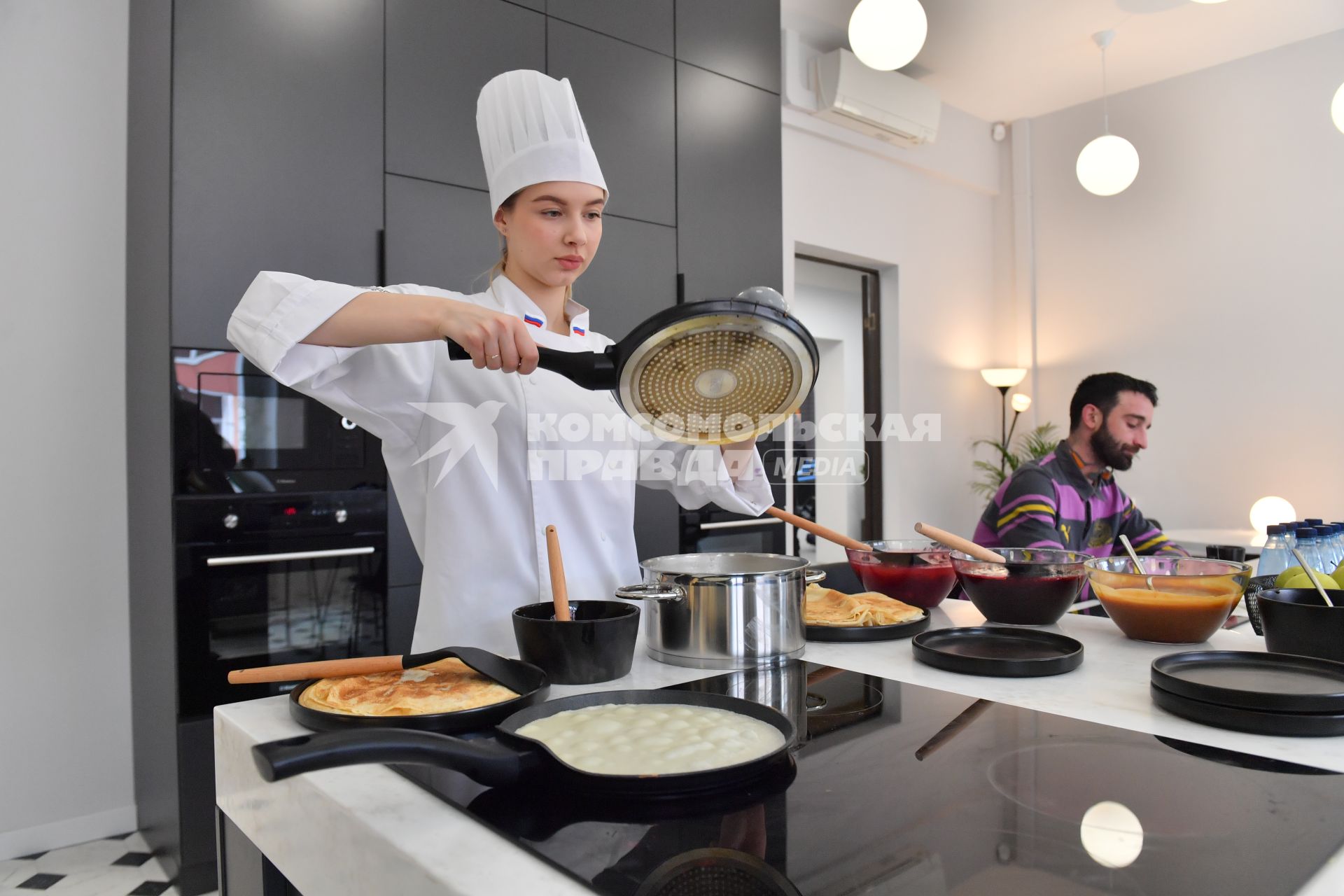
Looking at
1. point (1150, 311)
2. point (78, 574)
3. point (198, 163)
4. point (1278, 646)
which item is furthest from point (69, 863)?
point (1150, 311)

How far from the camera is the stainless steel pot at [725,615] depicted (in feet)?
3.36

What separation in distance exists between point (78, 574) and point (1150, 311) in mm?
4957

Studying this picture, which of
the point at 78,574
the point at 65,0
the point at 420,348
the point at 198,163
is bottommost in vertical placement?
the point at 78,574

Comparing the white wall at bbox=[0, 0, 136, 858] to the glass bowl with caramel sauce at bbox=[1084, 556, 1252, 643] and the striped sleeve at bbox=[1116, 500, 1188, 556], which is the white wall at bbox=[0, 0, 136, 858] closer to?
the glass bowl with caramel sauce at bbox=[1084, 556, 1252, 643]

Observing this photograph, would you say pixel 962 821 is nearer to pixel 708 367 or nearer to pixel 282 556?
pixel 708 367

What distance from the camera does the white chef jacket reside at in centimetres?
133

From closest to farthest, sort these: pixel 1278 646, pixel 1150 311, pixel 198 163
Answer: pixel 1278 646
pixel 198 163
pixel 1150 311

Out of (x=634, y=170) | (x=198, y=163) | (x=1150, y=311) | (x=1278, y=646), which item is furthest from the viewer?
(x=1150, y=311)

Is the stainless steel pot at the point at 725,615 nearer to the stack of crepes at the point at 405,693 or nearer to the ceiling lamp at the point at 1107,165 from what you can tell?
the stack of crepes at the point at 405,693

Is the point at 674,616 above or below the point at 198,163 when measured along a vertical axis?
below

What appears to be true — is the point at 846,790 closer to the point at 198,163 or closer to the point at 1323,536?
the point at 1323,536

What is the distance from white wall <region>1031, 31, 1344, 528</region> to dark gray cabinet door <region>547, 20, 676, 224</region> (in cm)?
304

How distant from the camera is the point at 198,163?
2.08 m

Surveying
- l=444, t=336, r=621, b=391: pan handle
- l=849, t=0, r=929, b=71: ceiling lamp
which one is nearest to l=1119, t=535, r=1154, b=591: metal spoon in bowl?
l=444, t=336, r=621, b=391: pan handle
